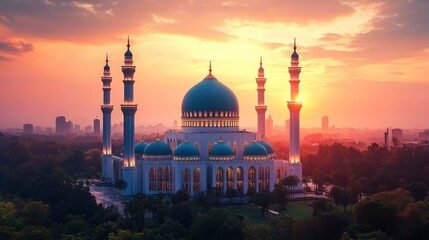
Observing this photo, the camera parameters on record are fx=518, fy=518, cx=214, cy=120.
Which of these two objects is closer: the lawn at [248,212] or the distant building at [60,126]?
the lawn at [248,212]

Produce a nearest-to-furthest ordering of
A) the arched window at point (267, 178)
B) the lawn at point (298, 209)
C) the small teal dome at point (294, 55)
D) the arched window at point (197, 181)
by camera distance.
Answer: the lawn at point (298, 209), the arched window at point (197, 181), the arched window at point (267, 178), the small teal dome at point (294, 55)

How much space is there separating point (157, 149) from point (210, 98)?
6.77 meters

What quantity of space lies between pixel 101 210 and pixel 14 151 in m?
32.2

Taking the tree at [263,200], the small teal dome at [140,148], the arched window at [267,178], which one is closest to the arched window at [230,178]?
the arched window at [267,178]

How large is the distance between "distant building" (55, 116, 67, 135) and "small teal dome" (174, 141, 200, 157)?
10029 centimetres

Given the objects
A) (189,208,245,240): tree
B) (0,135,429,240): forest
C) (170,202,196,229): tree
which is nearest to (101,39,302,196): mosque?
(0,135,429,240): forest

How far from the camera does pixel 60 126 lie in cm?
14000

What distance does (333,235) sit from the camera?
24.5 m

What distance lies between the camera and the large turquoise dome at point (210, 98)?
46188 mm

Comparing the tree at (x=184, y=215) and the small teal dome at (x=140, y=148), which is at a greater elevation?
the small teal dome at (x=140, y=148)

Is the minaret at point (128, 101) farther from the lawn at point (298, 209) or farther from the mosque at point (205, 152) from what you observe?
the lawn at point (298, 209)

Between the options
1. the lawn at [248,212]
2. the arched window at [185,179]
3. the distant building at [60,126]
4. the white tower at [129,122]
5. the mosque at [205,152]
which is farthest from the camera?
the distant building at [60,126]

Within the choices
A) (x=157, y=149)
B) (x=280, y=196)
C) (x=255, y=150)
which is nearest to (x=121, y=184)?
(x=157, y=149)

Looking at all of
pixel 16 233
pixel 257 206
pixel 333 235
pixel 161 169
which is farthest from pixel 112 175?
pixel 333 235
